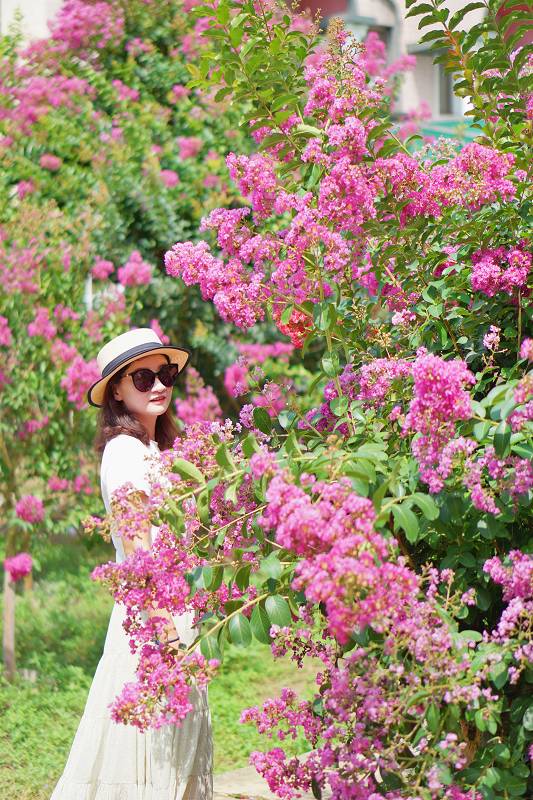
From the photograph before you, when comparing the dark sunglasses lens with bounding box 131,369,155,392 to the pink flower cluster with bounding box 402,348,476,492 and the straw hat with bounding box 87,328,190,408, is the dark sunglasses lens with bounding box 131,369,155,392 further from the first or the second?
the pink flower cluster with bounding box 402,348,476,492

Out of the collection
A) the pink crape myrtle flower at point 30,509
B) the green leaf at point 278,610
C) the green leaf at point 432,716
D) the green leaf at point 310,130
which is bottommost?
the pink crape myrtle flower at point 30,509

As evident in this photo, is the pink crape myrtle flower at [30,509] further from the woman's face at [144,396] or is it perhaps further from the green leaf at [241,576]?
the green leaf at [241,576]

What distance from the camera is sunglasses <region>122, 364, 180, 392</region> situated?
3385 mm

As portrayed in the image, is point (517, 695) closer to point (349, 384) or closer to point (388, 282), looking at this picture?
point (349, 384)

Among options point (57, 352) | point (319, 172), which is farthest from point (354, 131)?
point (57, 352)

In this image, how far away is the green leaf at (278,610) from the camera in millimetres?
2297

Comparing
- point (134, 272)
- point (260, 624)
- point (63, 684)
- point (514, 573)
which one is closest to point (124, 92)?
point (134, 272)

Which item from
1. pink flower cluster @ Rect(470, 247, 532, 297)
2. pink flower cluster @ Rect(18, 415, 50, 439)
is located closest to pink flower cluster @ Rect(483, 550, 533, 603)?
pink flower cluster @ Rect(470, 247, 532, 297)

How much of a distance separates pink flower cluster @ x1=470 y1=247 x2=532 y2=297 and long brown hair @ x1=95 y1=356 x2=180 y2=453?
1167mm

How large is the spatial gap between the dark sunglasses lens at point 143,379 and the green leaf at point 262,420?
2.35 ft

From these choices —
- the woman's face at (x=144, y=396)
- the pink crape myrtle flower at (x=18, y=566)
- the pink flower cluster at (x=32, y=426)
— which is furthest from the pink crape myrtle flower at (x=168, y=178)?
the woman's face at (x=144, y=396)

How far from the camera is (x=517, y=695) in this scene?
96.1 inches

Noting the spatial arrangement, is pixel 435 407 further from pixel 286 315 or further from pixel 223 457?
pixel 286 315

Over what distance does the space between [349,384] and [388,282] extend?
0.31 m
